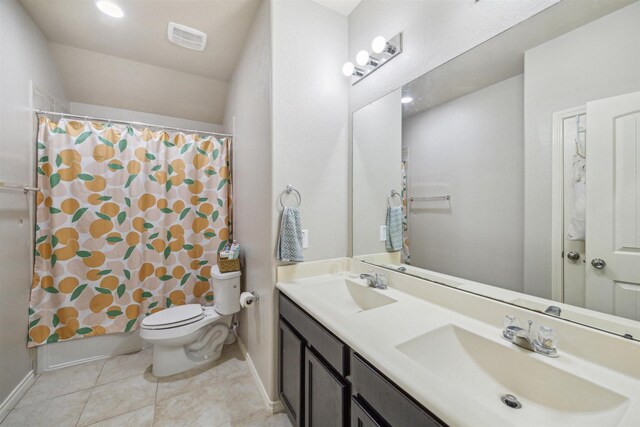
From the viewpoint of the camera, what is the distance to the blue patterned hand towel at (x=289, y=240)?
58.2 inches

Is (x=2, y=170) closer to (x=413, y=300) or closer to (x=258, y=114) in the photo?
(x=258, y=114)

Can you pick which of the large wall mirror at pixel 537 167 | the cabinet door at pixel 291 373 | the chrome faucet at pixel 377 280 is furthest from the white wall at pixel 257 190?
the large wall mirror at pixel 537 167

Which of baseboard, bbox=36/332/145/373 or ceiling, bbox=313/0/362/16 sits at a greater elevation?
ceiling, bbox=313/0/362/16

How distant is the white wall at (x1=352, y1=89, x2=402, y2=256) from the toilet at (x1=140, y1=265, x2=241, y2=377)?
1127 mm

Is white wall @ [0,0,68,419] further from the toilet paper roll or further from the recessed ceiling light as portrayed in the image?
the toilet paper roll

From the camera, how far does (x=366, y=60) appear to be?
1487mm

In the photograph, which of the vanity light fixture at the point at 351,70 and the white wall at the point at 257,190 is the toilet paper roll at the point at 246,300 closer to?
the white wall at the point at 257,190

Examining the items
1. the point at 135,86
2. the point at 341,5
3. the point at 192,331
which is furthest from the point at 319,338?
the point at 135,86

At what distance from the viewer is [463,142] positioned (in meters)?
1.10

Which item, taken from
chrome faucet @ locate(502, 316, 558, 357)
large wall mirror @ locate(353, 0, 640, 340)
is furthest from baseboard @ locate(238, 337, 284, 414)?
chrome faucet @ locate(502, 316, 558, 357)

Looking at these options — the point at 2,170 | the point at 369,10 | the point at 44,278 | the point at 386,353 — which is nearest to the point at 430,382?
the point at 386,353

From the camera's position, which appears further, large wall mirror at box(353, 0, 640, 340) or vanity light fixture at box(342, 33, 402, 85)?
vanity light fixture at box(342, 33, 402, 85)

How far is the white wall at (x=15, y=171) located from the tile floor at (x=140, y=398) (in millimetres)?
200

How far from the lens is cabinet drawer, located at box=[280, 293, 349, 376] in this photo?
0.91 meters
